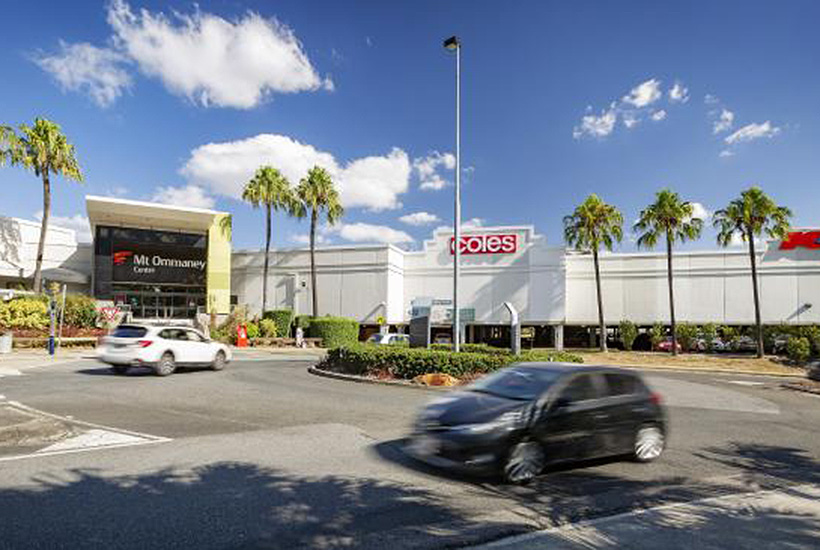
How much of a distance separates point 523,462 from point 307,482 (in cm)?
260

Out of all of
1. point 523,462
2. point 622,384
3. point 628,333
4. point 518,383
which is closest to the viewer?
point 523,462

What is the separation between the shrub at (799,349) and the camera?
29797 millimetres

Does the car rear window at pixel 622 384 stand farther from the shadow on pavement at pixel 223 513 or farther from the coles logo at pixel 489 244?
the coles logo at pixel 489 244

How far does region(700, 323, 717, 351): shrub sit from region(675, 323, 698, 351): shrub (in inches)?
27.8

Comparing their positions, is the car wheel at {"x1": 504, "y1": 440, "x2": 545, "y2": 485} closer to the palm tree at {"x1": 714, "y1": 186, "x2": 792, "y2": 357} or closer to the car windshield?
the car windshield

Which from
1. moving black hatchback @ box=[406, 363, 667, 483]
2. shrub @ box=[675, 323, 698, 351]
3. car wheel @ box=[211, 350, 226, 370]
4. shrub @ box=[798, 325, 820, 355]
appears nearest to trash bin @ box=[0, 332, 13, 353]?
car wheel @ box=[211, 350, 226, 370]

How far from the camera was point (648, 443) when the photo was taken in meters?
7.27

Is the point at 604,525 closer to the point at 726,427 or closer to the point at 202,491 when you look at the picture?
the point at 202,491

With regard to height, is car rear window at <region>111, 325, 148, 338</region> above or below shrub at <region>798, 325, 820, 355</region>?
above

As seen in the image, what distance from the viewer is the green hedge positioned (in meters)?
14.8

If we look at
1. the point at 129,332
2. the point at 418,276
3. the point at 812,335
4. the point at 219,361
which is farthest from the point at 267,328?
the point at 812,335

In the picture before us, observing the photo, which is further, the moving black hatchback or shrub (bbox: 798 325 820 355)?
shrub (bbox: 798 325 820 355)

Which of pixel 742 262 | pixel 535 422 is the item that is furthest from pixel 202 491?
pixel 742 262

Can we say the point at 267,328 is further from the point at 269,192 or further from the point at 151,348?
the point at 151,348
